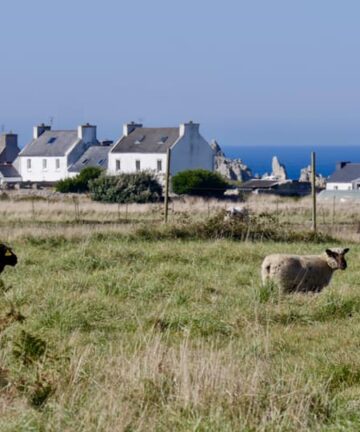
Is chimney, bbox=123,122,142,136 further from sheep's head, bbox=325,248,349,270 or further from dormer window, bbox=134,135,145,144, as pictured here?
sheep's head, bbox=325,248,349,270

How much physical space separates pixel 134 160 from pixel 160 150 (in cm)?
278

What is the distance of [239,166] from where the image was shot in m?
109

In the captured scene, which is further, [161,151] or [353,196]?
[161,151]

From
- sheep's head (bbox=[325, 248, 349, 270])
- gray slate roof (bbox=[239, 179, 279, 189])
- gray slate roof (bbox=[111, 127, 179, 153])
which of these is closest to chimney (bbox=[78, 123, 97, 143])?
gray slate roof (bbox=[111, 127, 179, 153])

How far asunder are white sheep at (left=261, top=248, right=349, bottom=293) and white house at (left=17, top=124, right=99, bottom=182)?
76.2 metres

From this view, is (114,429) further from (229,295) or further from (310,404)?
(229,295)

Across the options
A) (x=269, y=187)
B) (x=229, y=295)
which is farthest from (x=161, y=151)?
(x=229, y=295)

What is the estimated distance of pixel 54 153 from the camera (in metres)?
93.2

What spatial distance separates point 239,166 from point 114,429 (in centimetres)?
10151

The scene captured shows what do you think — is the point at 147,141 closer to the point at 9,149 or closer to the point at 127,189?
the point at 9,149

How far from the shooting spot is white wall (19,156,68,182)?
92.5 m

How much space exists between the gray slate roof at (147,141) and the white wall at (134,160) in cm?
33

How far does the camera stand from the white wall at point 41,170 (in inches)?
3641

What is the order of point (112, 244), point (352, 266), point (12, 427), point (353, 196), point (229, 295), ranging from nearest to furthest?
1. point (12, 427)
2. point (229, 295)
3. point (352, 266)
4. point (112, 244)
5. point (353, 196)
